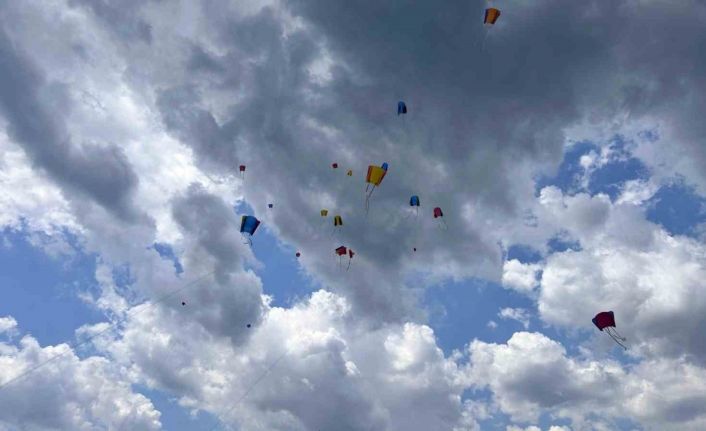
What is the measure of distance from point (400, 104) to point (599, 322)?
145 feet

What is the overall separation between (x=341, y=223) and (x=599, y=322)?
43.5 m

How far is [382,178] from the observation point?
3509 inches

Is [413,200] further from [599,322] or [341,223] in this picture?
[599,322]

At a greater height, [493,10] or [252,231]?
[493,10]

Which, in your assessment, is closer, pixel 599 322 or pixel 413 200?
pixel 599 322

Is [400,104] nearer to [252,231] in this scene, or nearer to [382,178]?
[382,178]

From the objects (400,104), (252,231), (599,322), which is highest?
(400,104)

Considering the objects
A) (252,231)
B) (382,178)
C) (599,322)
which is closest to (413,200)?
(382,178)

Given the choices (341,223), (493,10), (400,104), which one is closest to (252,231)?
(341,223)

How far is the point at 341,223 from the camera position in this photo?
97.8 meters

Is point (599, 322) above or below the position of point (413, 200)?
below

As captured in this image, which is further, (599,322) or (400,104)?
(400,104)

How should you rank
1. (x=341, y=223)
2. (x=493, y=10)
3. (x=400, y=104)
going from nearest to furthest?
(x=493, y=10), (x=400, y=104), (x=341, y=223)

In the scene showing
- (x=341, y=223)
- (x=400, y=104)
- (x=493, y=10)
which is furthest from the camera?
(x=341, y=223)
